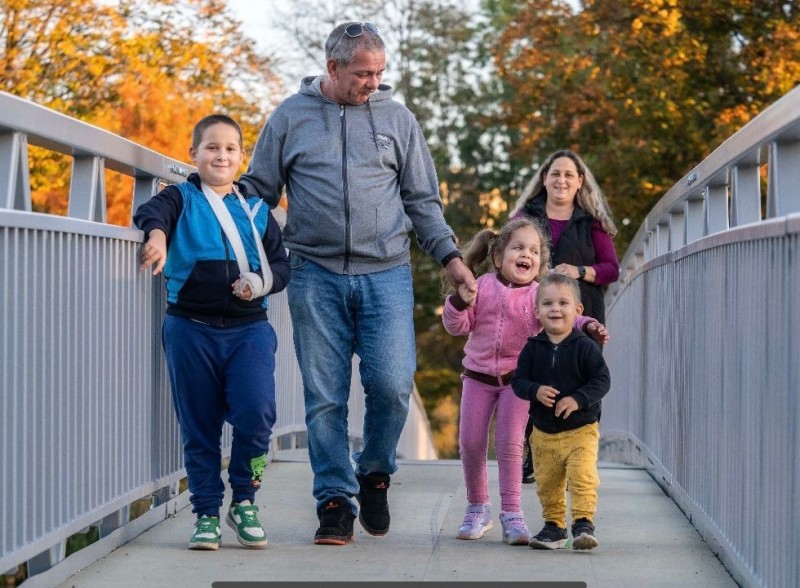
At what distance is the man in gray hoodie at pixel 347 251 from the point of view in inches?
242

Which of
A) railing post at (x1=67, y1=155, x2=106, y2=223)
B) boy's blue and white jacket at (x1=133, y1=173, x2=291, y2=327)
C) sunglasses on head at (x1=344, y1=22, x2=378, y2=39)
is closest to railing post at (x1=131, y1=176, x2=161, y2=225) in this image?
boy's blue and white jacket at (x1=133, y1=173, x2=291, y2=327)

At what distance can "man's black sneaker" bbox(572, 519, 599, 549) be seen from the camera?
5.88 m

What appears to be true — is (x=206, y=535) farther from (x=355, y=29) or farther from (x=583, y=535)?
(x=355, y=29)

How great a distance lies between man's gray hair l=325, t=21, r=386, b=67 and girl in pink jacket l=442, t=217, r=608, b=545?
1020 millimetres

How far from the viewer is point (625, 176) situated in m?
27.4

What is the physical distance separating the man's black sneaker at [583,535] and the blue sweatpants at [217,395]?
4.01ft

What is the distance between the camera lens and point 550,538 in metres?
6.04

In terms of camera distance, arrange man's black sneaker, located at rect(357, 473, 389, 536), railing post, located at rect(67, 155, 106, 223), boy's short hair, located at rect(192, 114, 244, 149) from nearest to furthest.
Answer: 1. railing post, located at rect(67, 155, 106, 223)
2. boy's short hair, located at rect(192, 114, 244, 149)
3. man's black sneaker, located at rect(357, 473, 389, 536)

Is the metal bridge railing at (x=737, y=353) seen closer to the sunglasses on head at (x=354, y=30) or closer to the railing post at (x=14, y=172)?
the sunglasses on head at (x=354, y=30)

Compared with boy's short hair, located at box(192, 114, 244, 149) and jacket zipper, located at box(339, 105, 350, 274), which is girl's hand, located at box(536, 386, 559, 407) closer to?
jacket zipper, located at box(339, 105, 350, 274)

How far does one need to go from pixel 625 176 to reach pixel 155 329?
21.8m

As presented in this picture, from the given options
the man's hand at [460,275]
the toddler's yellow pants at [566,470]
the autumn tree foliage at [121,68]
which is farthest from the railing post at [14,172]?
the autumn tree foliage at [121,68]

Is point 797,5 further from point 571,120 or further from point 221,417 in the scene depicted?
point 221,417

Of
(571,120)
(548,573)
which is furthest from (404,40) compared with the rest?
(548,573)
